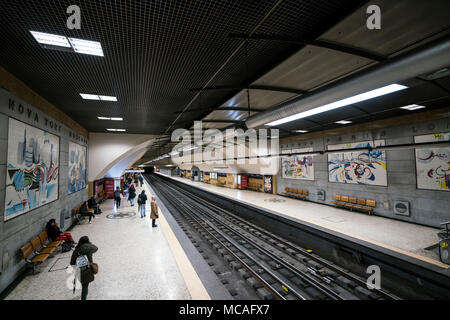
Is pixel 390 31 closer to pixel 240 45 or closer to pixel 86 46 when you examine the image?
pixel 240 45

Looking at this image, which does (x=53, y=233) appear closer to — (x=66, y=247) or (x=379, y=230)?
(x=66, y=247)

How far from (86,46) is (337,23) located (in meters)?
3.40

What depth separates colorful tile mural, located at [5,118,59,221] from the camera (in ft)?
13.2

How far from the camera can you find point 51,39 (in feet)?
8.86

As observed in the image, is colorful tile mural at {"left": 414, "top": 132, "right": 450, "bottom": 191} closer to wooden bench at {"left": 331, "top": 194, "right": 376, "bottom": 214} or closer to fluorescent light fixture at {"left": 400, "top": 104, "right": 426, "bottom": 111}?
A: fluorescent light fixture at {"left": 400, "top": 104, "right": 426, "bottom": 111}

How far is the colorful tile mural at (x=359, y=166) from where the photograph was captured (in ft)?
29.5

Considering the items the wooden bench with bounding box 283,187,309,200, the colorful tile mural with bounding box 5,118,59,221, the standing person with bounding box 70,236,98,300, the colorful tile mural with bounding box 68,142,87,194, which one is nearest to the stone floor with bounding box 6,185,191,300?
the standing person with bounding box 70,236,98,300

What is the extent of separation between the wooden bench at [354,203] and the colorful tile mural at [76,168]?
12374 mm

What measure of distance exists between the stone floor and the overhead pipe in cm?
376

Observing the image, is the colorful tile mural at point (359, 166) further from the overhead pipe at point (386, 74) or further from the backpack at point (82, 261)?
the backpack at point (82, 261)

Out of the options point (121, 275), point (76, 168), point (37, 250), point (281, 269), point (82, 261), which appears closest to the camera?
point (82, 261)

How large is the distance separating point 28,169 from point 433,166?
1241 cm

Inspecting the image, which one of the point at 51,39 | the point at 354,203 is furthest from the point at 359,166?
the point at 51,39
